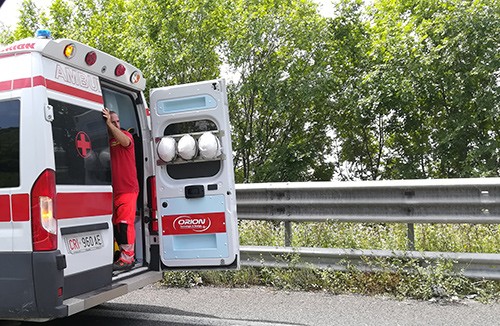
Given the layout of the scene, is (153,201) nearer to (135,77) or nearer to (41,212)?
(135,77)

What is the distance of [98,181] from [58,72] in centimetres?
96

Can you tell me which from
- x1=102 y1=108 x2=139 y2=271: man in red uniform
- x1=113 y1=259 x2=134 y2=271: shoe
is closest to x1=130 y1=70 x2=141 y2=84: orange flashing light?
x1=102 y1=108 x2=139 y2=271: man in red uniform

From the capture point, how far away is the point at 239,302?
16.7 ft

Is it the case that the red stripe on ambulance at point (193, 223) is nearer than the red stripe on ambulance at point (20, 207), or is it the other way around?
the red stripe on ambulance at point (20, 207)

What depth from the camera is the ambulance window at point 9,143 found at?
3547 mm

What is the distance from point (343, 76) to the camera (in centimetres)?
1498

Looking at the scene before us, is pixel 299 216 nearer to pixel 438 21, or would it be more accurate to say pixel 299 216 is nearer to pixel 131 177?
pixel 131 177

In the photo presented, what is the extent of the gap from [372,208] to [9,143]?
3686mm

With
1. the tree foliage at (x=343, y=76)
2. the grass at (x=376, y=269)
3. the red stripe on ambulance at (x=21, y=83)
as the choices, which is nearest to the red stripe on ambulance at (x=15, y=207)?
the red stripe on ambulance at (x=21, y=83)

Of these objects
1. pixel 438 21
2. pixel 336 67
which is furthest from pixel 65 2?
pixel 438 21

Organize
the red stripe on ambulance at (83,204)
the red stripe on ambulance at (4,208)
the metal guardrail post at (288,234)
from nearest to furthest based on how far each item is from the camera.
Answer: the red stripe on ambulance at (4,208) → the red stripe on ambulance at (83,204) → the metal guardrail post at (288,234)

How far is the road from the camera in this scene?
4.37 meters

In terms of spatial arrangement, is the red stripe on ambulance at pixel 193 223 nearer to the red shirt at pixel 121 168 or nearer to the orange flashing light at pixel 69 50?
the red shirt at pixel 121 168

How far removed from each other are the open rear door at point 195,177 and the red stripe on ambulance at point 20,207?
1665 millimetres
